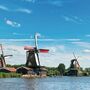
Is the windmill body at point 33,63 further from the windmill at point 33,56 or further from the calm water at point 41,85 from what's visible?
the calm water at point 41,85

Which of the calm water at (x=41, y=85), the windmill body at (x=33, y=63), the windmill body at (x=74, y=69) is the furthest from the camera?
the windmill body at (x=74, y=69)

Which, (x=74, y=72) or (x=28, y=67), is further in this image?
(x=74, y=72)

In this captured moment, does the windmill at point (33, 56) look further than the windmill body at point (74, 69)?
No

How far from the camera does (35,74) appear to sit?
411ft

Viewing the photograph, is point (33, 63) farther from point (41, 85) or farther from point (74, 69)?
point (41, 85)

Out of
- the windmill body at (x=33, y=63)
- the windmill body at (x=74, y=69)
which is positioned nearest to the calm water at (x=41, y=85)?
the windmill body at (x=33, y=63)

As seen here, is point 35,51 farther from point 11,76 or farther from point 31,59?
point 11,76

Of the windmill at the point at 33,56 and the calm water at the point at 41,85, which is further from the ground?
the windmill at the point at 33,56

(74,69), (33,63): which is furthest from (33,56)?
(74,69)

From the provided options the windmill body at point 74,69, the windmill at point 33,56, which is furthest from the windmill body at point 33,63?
the windmill body at point 74,69

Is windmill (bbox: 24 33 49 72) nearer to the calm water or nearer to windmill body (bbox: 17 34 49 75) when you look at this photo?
windmill body (bbox: 17 34 49 75)

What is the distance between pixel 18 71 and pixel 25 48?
757 centimetres

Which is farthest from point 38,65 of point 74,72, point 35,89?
point 35,89

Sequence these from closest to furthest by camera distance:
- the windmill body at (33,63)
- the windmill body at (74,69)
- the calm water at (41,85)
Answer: the calm water at (41,85)
the windmill body at (33,63)
the windmill body at (74,69)
